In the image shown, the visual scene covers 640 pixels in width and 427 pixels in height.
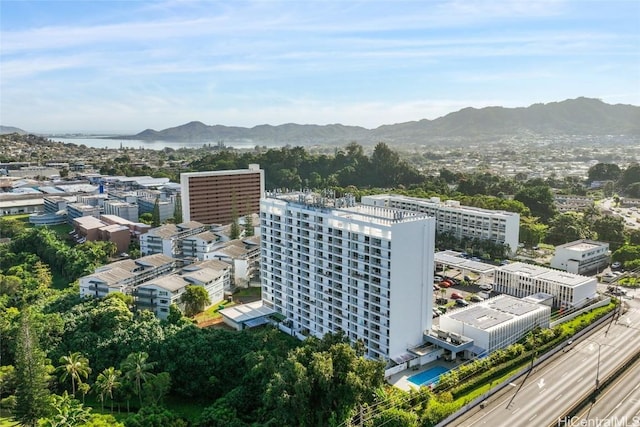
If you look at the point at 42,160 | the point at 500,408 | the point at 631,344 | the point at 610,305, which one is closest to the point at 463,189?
the point at 610,305

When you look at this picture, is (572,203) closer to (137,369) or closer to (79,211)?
(79,211)

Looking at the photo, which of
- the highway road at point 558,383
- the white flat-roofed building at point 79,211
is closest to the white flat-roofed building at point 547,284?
the highway road at point 558,383

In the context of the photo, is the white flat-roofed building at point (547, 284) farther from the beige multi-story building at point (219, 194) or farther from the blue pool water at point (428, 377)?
the beige multi-story building at point (219, 194)

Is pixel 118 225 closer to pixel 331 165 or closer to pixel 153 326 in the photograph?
pixel 153 326

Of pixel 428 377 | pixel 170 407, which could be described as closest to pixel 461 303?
pixel 428 377

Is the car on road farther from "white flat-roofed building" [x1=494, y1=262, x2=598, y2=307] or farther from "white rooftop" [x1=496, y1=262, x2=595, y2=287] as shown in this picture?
"white rooftop" [x1=496, y1=262, x2=595, y2=287]
